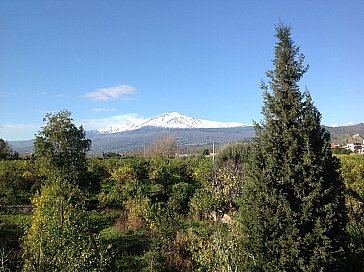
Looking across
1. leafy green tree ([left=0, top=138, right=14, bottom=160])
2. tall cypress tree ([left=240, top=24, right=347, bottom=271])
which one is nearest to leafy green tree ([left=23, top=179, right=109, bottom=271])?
tall cypress tree ([left=240, top=24, right=347, bottom=271])

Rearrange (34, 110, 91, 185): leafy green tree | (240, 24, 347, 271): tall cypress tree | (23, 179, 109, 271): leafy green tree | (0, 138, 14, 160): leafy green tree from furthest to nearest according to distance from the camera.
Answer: (0, 138, 14, 160): leafy green tree
(34, 110, 91, 185): leafy green tree
(240, 24, 347, 271): tall cypress tree
(23, 179, 109, 271): leafy green tree

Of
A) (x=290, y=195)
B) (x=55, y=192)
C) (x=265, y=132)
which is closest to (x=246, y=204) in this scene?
(x=290, y=195)

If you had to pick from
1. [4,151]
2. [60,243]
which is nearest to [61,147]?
[60,243]

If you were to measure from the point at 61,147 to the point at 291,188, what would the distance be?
1263 cm

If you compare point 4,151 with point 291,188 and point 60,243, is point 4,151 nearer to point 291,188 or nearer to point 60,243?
point 60,243

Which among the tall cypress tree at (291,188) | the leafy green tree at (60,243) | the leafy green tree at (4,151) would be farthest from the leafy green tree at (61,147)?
the leafy green tree at (4,151)

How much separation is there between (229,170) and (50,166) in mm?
9520

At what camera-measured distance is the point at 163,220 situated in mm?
11398

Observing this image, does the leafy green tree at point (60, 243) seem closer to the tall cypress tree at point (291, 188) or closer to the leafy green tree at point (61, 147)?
the tall cypress tree at point (291, 188)

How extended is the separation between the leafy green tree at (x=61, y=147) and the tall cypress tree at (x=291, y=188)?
11.5m

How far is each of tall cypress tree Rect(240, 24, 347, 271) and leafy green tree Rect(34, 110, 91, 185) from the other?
452 inches

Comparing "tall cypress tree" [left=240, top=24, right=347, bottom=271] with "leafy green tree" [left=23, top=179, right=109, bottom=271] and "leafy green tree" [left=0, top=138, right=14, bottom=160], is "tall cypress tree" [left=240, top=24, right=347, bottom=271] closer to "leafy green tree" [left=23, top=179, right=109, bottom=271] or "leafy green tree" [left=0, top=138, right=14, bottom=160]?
"leafy green tree" [left=23, top=179, right=109, bottom=271]

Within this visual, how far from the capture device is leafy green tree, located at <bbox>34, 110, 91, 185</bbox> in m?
16.2

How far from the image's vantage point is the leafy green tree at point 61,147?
1625cm
